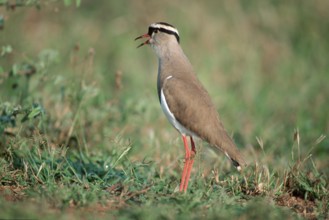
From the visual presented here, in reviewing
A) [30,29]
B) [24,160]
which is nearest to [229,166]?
[24,160]

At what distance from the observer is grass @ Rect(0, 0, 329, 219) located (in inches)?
196

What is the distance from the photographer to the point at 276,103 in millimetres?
9320

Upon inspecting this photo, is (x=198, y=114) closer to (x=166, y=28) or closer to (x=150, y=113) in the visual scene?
(x=166, y=28)

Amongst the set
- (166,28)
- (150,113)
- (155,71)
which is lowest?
(150,113)

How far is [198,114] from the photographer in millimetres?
5602

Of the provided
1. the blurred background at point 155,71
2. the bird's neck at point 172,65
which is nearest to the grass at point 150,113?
the blurred background at point 155,71

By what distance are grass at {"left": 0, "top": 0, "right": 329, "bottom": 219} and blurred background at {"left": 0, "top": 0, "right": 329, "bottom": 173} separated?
22mm

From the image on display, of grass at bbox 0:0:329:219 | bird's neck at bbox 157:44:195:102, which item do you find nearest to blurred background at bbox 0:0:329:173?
grass at bbox 0:0:329:219

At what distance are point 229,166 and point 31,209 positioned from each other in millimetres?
3053

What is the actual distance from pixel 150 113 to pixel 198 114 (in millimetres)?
2600

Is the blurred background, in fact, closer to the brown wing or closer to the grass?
the grass

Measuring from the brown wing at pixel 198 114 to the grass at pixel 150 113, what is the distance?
207mm

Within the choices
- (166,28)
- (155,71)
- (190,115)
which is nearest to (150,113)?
(166,28)

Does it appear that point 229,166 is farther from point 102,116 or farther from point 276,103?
point 276,103
